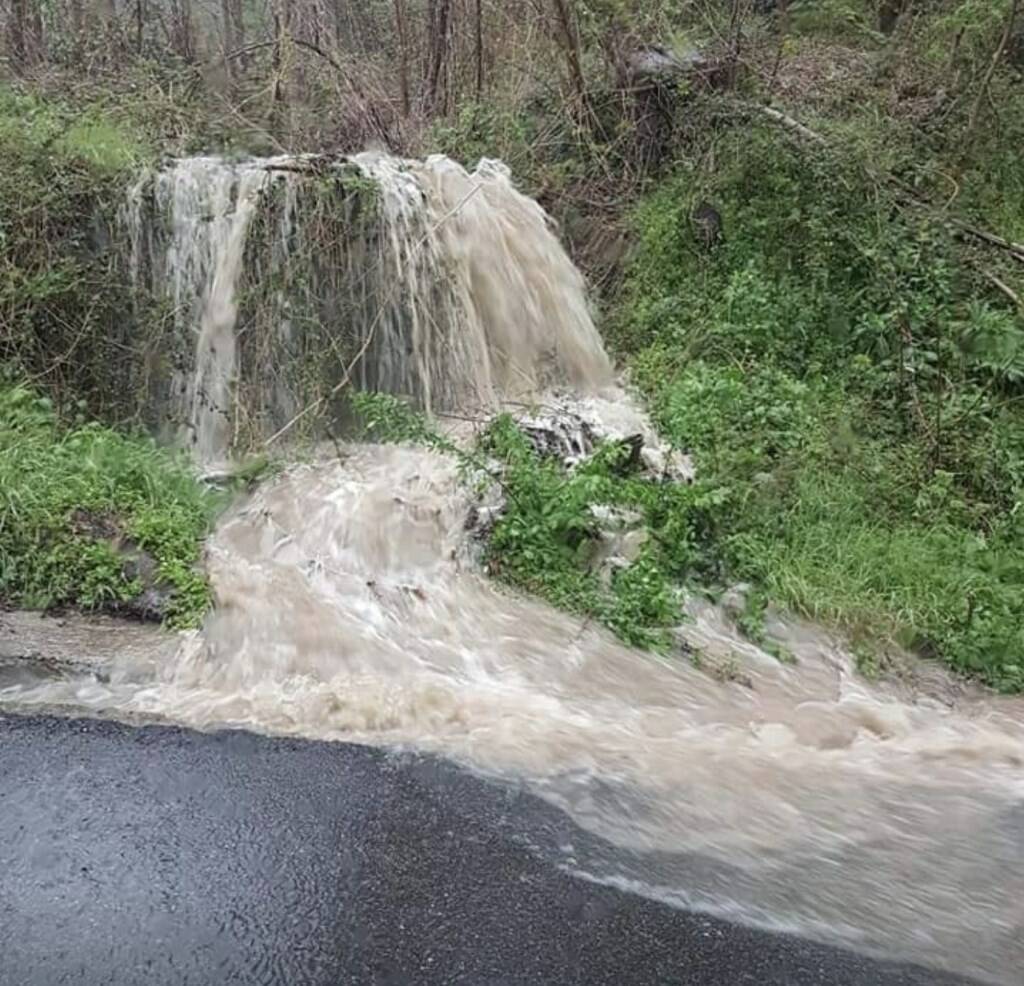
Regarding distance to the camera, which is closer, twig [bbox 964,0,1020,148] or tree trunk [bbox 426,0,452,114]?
twig [bbox 964,0,1020,148]

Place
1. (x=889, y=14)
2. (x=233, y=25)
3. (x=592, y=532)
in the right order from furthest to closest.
A: (x=233, y=25) → (x=889, y=14) → (x=592, y=532)

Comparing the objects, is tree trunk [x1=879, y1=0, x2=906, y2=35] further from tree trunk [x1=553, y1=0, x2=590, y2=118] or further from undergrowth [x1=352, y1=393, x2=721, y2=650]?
undergrowth [x1=352, y1=393, x2=721, y2=650]

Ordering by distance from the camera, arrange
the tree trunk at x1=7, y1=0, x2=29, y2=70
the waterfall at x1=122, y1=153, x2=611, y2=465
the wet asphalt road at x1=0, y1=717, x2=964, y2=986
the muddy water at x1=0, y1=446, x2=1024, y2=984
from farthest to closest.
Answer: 1. the tree trunk at x1=7, y1=0, x2=29, y2=70
2. the waterfall at x1=122, y1=153, x2=611, y2=465
3. the muddy water at x1=0, y1=446, x2=1024, y2=984
4. the wet asphalt road at x1=0, y1=717, x2=964, y2=986

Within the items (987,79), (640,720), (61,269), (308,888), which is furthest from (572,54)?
(308,888)

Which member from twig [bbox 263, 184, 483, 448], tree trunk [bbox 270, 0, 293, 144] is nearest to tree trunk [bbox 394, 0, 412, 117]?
tree trunk [bbox 270, 0, 293, 144]

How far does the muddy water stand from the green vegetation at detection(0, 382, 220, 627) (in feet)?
0.78

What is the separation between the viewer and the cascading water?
3139 mm

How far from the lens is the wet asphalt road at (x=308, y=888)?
8.57ft

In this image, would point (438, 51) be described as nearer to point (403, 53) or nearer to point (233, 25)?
point (403, 53)

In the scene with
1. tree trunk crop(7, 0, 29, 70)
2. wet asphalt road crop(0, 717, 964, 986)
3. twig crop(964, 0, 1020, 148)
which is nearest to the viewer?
wet asphalt road crop(0, 717, 964, 986)

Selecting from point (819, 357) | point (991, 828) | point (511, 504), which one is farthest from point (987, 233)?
point (991, 828)

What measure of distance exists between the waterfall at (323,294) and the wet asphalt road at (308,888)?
12.4 ft

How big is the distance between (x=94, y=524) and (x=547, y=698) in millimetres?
2503

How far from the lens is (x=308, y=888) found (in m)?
2.90
